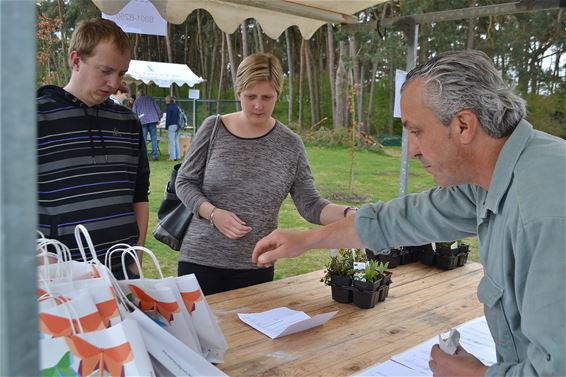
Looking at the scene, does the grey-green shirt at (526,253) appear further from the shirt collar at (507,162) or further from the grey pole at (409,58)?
the grey pole at (409,58)

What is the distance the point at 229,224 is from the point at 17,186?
1.64 m

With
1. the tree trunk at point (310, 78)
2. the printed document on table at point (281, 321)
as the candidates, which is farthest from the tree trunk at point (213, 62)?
the printed document on table at point (281, 321)

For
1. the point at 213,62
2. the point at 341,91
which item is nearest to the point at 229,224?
the point at 341,91

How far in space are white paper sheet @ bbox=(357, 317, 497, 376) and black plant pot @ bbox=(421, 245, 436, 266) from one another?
2.40ft

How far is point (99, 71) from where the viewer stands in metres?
2.00

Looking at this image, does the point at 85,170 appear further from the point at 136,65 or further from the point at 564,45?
the point at 564,45

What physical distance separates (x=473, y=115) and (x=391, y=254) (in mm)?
1521

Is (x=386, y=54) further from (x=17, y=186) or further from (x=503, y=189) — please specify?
(x=17, y=186)

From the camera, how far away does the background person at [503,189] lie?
984mm

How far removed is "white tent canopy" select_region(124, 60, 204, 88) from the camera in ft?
45.0

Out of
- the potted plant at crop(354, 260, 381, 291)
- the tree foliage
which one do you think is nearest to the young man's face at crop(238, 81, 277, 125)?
the potted plant at crop(354, 260, 381, 291)

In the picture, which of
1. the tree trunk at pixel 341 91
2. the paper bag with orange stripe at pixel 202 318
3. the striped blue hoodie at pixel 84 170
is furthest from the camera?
the tree trunk at pixel 341 91

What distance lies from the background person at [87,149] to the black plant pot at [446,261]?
1.48 meters

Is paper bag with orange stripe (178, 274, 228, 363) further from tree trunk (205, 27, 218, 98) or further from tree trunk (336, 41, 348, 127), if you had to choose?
tree trunk (205, 27, 218, 98)
